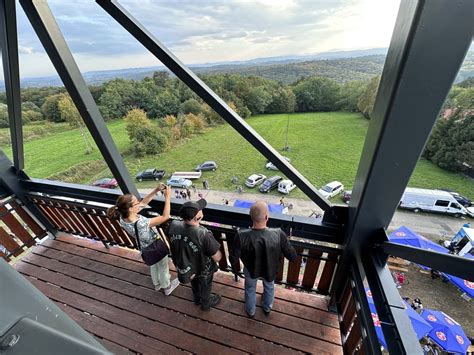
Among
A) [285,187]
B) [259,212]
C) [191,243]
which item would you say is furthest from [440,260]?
[285,187]

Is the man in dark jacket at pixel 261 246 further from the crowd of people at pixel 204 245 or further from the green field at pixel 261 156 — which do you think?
the green field at pixel 261 156

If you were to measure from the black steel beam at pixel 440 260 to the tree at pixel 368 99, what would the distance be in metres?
0.59

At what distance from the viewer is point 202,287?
1666 millimetres

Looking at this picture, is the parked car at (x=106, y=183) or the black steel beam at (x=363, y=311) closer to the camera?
the black steel beam at (x=363, y=311)

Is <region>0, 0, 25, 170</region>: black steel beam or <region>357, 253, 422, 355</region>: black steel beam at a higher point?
<region>0, 0, 25, 170</region>: black steel beam

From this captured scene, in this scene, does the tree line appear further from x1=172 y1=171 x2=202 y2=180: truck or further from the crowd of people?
the crowd of people

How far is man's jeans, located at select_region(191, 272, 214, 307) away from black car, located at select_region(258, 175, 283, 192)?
5.92 feet

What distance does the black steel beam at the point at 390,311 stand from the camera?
33.6 inches

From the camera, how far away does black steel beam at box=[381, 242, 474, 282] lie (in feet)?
2.09

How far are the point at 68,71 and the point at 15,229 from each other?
83.2 inches

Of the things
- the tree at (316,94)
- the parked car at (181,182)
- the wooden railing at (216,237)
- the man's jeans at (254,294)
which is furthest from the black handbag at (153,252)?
the tree at (316,94)

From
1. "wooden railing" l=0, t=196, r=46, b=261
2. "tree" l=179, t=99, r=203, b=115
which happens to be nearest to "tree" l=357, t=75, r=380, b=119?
"tree" l=179, t=99, r=203, b=115

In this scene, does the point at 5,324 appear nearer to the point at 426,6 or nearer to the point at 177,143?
the point at 426,6

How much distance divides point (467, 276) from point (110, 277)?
250 cm
